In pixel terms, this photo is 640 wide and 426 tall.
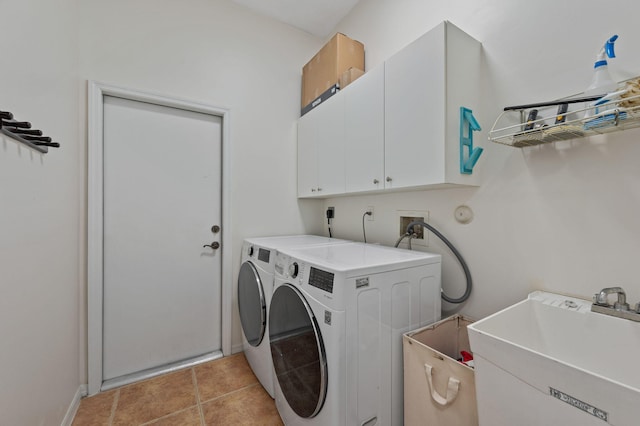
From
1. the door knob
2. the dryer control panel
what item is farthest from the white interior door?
the dryer control panel

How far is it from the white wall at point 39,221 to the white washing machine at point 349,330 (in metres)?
1.01

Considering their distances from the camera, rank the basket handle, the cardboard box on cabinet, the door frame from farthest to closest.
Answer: the cardboard box on cabinet, the door frame, the basket handle

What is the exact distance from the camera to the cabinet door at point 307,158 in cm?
223

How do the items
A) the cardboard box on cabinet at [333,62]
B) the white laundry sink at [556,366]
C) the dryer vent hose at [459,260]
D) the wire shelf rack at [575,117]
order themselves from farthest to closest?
1. the cardboard box on cabinet at [333,62]
2. the dryer vent hose at [459,260]
3. the wire shelf rack at [575,117]
4. the white laundry sink at [556,366]

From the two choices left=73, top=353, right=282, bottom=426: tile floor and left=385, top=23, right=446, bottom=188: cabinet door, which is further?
left=73, top=353, right=282, bottom=426: tile floor

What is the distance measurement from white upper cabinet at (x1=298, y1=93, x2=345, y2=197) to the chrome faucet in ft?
4.40

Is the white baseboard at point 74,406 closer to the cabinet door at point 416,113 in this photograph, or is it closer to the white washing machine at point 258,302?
the white washing machine at point 258,302

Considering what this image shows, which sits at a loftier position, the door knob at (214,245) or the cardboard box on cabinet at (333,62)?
the cardboard box on cabinet at (333,62)

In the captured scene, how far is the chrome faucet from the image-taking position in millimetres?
851

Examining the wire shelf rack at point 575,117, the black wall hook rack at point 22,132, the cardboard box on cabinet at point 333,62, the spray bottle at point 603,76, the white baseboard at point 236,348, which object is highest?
the cardboard box on cabinet at point 333,62

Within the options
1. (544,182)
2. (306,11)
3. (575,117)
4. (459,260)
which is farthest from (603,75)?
(306,11)

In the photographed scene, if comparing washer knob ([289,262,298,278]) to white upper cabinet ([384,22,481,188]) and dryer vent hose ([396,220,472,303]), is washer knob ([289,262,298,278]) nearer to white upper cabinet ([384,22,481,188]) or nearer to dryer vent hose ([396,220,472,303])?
white upper cabinet ([384,22,481,188])

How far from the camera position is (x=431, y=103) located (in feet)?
A: 4.17

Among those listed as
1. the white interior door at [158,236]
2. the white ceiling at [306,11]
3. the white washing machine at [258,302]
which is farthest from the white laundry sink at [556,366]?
the white ceiling at [306,11]
